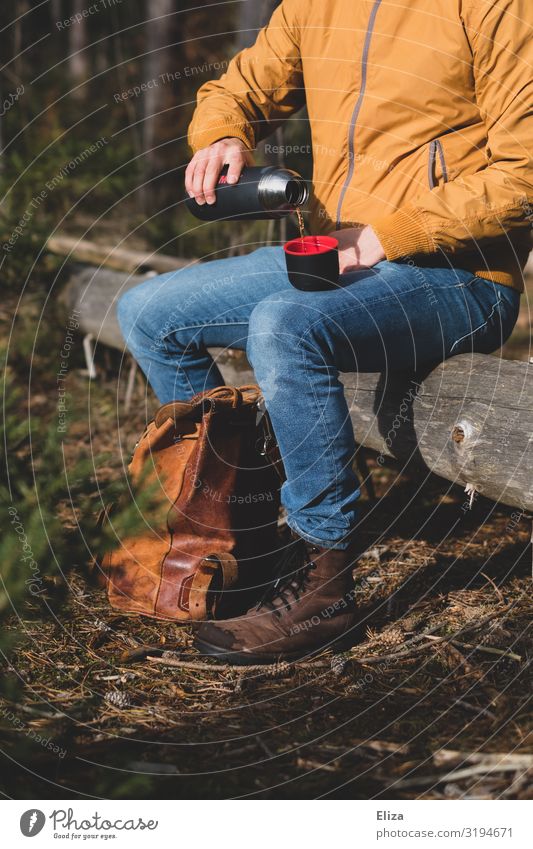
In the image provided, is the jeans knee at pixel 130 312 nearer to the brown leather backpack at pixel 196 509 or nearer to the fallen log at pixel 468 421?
the brown leather backpack at pixel 196 509

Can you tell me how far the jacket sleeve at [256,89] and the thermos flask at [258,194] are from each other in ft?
0.65

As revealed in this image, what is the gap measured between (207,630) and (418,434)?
35.8 inches

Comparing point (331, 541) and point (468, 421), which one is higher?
point (468, 421)

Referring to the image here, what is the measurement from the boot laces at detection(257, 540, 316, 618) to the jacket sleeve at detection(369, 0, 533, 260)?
3.21ft

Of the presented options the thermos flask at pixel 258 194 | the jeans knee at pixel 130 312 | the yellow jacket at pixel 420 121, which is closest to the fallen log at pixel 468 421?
the yellow jacket at pixel 420 121

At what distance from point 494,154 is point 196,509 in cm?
134

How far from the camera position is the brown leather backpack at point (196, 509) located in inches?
98.6

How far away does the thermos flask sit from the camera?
2523 mm

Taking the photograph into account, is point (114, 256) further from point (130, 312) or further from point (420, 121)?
point (420, 121)

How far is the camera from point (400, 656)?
7.96 feet

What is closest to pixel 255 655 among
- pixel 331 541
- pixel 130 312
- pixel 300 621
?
pixel 300 621

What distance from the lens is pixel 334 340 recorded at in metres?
2.33

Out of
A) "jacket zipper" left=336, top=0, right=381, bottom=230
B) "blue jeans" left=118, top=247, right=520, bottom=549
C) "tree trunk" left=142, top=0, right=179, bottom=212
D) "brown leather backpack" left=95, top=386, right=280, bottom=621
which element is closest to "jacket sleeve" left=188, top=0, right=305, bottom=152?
"jacket zipper" left=336, top=0, right=381, bottom=230

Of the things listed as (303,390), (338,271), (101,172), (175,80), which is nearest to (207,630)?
(303,390)
